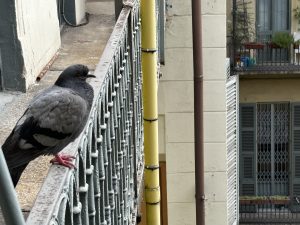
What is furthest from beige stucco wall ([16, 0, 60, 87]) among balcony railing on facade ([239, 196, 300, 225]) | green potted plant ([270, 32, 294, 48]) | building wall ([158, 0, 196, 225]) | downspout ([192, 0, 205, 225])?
green potted plant ([270, 32, 294, 48])

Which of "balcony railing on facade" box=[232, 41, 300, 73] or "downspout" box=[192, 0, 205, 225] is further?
"balcony railing on facade" box=[232, 41, 300, 73]

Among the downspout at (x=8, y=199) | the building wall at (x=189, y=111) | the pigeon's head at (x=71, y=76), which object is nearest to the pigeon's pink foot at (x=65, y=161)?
the pigeon's head at (x=71, y=76)

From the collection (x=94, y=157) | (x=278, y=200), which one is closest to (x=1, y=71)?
(x=94, y=157)

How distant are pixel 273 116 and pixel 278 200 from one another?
58.3 inches

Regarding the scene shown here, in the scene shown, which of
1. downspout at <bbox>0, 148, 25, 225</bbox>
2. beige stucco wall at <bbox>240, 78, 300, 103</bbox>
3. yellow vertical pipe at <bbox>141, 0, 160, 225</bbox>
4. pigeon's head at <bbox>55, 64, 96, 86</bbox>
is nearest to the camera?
downspout at <bbox>0, 148, 25, 225</bbox>

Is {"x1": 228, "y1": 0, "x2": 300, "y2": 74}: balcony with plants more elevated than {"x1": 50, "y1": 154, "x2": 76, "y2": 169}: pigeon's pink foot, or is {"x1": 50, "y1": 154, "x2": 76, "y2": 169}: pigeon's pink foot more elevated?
{"x1": 50, "y1": 154, "x2": 76, "y2": 169}: pigeon's pink foot

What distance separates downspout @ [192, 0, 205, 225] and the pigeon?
14.4 feet

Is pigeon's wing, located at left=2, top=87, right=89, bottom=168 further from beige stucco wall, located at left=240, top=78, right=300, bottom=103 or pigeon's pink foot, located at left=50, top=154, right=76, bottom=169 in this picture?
beige stucco wall, located at left=240, top=78, right=300, bottom=103

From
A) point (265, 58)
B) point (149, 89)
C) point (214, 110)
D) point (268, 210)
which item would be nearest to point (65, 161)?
point (149, 89)

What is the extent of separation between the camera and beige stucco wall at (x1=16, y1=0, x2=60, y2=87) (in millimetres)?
4641

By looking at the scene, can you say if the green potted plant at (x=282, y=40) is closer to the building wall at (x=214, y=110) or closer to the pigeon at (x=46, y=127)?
the building wall at (x=214, y=110)

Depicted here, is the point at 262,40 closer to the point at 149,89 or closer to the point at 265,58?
the point at 265,58

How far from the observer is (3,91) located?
15.1ft

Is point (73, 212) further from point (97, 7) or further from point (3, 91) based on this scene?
point (97, 7)
